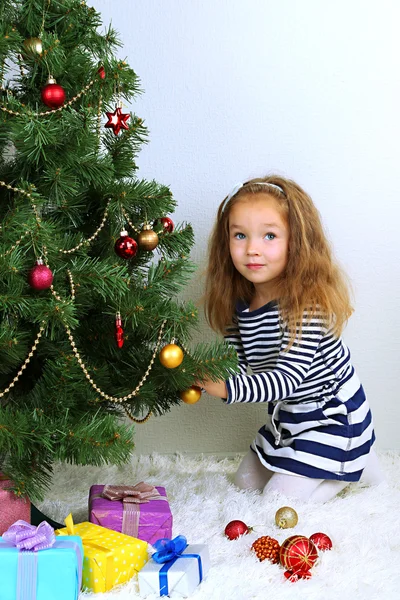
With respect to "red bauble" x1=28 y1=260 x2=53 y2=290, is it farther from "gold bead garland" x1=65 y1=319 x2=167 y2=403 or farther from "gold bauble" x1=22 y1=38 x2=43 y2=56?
"gold bauble" x1=22 y1=38 x2=43 y2=56

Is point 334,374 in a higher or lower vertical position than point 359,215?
lower

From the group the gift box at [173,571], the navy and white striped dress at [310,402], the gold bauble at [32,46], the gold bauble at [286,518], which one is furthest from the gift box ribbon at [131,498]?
the gold bauble at [32,46]

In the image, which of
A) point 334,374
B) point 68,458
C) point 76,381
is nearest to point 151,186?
point 76,381

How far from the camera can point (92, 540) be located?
117cm

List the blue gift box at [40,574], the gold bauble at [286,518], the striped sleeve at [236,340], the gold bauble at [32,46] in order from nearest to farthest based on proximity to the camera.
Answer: the blue gift box at [40,574]
the gold bauble at [32,46]
the gold bauble at [286,518]
the striped sleeve at [236,340]

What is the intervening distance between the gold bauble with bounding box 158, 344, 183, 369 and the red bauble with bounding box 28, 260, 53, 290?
245 millimetres

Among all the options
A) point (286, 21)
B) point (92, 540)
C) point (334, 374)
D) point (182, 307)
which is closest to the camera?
point (92, 540)

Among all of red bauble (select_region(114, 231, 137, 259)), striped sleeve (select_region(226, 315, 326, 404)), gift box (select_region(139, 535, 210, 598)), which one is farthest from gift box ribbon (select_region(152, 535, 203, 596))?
red bauble (select_region(114, 231, 137, 259))

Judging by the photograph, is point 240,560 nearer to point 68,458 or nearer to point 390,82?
point 68,458

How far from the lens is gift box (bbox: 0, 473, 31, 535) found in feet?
3.93

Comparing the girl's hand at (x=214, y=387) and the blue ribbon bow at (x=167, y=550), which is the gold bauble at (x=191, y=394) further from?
the blue ribbon bow at (x=167, y=550)

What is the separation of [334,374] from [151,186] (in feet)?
2.02

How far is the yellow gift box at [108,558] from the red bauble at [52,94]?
0.67 metres

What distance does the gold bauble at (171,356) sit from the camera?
1239 millimetres
